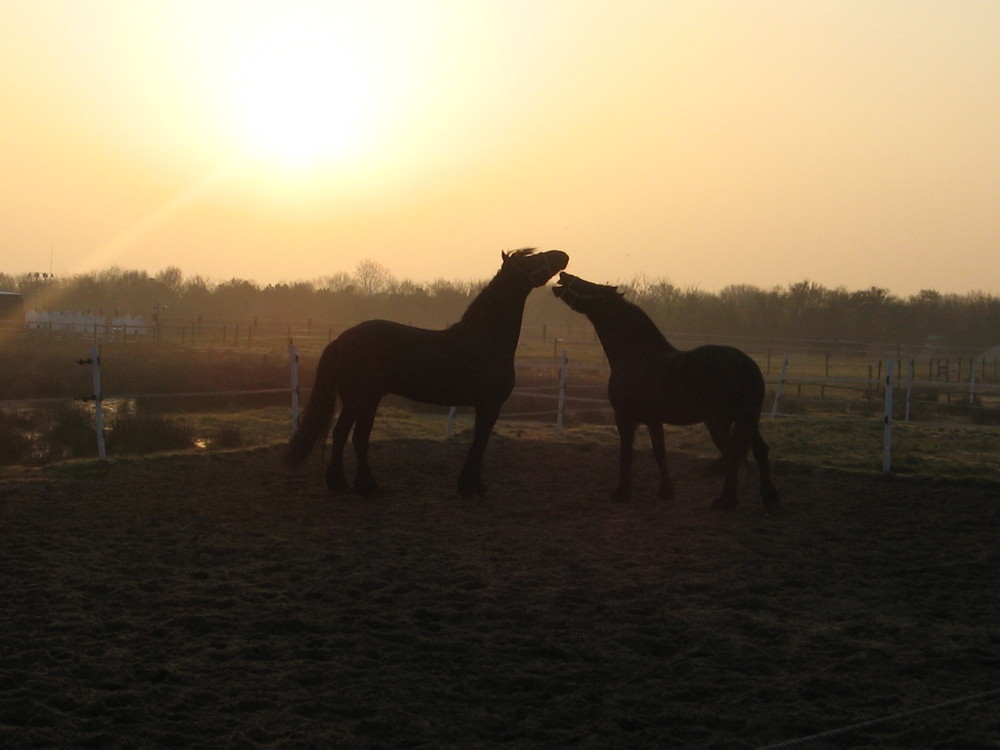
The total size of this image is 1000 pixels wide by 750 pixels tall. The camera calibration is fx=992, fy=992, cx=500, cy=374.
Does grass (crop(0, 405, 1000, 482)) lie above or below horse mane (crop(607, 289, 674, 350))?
below

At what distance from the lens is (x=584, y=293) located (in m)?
8.01

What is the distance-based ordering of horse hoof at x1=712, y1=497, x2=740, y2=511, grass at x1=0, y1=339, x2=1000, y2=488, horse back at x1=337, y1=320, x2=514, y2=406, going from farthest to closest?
1. grass at x1=0, y1=339, x2=1000, y2=488
2. horse back at x1=337, y1=320, x2=514, y2=406
3. horse hoof at x1=712, y1=497, x2=740, y2=511

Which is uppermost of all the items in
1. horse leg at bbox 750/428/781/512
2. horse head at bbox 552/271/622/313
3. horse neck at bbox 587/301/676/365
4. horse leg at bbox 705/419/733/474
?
horse head at bbox 552/271/622/313

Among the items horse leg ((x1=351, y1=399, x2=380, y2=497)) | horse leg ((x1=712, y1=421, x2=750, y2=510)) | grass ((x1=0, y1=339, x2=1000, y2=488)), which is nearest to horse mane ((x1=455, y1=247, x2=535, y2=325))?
horse leg ((x1=351, y1=399, x2=380, y2=497))

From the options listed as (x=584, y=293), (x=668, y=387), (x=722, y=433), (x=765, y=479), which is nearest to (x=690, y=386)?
(x=668, y=387)

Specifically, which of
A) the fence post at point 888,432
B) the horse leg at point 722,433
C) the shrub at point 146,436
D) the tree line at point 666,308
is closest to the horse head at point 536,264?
the horse leg at point 722,433

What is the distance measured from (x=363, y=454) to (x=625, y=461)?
2.05 m

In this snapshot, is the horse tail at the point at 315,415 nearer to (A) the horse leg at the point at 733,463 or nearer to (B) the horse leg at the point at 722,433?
(B) the horse leg at the point at 722,433

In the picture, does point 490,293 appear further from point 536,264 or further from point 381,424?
point 381,424

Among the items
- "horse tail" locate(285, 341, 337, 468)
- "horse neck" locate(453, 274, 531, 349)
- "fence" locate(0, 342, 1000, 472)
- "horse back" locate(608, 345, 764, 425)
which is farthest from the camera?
"fence" locate(0, 342, 1000, 472)

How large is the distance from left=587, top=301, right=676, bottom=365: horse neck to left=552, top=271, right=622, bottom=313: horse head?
115 millimetres

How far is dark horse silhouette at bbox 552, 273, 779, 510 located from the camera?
713 cm

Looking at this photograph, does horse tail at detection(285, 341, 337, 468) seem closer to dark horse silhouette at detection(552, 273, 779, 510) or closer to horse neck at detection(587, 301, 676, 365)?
dark horse silhouette at detection(552, 273, 779, 510)

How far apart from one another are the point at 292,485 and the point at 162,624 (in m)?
3.91
